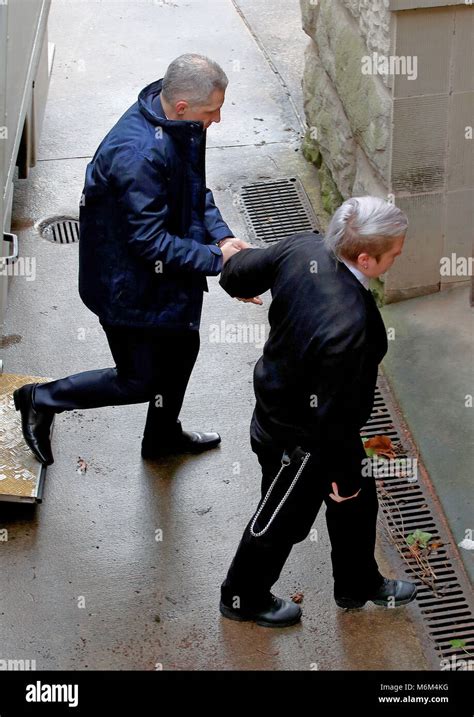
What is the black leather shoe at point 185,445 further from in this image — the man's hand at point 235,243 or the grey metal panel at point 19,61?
the grey metal panel at point 19,61

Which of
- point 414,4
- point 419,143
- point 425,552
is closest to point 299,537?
point 425,552

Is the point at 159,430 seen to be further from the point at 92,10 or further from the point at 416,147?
the point at 92,10

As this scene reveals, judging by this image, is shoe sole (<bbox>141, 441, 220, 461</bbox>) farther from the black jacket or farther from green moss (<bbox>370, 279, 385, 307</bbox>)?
green moss (<bbox>370, 279, 385, 307</bbox>)

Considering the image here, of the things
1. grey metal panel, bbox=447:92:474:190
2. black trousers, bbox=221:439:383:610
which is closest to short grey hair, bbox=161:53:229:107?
black trousers, bbox=221:439:383:610

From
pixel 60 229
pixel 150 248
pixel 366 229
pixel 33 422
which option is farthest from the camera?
pixel 60 229

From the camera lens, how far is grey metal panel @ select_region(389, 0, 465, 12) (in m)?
5.55

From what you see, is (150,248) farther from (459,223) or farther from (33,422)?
(459,223)

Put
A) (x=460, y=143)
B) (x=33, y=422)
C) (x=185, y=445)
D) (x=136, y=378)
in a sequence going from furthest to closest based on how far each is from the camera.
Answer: (x=460, y=143), (x=185, y=445), (x=33, y=422), (x=136, y=378)

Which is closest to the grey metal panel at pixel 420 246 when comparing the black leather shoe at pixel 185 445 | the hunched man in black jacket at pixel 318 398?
the black leather shoe at pixel 185 445

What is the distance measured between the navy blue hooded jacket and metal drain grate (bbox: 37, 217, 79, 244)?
222 centimetres

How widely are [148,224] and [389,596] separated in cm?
175

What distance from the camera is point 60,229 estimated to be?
7145mm

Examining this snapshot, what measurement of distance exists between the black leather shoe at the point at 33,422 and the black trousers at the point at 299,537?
1.12 m
